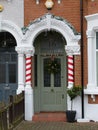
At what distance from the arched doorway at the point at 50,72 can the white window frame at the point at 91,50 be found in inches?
64.2

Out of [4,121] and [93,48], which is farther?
[93,48]

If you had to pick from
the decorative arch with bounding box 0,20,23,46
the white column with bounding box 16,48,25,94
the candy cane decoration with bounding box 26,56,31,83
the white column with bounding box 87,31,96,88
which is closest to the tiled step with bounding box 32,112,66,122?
the white column with bounding box 16,48,25,94

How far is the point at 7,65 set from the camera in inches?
808

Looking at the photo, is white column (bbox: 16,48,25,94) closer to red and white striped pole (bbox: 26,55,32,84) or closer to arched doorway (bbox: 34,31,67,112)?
red and white striped pole (bbox: 26,55,32,84)

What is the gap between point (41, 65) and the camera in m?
20.3

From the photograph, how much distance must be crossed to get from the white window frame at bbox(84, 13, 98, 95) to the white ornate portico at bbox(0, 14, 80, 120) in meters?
0.52

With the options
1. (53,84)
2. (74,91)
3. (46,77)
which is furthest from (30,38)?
(74,91)

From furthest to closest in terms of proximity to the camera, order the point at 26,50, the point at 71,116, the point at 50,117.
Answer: the point at 26,50 → the point at 50,117 → the point at 71,116

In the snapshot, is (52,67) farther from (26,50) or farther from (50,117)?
(50,117)

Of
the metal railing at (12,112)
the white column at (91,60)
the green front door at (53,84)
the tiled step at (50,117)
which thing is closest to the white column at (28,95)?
the tiled step at (50,117)

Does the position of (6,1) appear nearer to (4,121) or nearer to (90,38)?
(90,38)

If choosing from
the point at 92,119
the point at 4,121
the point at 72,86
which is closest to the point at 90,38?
the point at 72,86

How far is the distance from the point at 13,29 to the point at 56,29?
70.2 inches

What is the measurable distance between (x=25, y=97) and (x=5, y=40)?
289 centimetres
